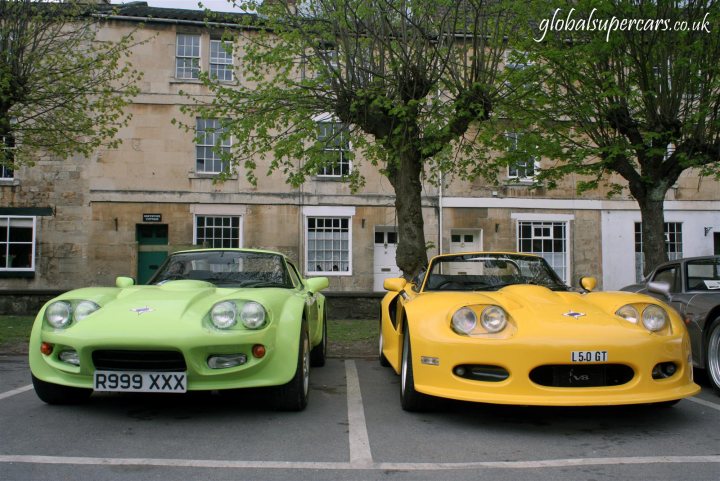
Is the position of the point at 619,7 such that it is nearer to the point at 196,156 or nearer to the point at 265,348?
the point at 265,348

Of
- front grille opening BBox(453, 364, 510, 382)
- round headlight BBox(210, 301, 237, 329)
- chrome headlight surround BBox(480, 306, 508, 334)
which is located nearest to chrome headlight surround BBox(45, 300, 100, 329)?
round headlight BBox(210, 301, 237, 329)

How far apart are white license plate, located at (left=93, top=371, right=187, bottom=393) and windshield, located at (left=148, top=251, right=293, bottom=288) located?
1597 millimetres

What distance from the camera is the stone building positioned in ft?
58.7

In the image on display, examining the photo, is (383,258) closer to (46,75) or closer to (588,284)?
(46,75)

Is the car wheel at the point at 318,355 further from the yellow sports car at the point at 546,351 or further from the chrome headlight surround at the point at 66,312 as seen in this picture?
the chrome headlight surround at the point at 66,312

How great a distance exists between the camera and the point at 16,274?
1772 cm

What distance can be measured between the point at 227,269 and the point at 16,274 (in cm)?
1511

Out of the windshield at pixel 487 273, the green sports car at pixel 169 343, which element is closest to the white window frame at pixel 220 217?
the windshield at pixel 487 273

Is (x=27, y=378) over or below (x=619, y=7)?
below

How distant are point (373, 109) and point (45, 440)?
6.74 meters

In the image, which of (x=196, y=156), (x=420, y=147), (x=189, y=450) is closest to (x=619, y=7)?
(x=420, y=147)

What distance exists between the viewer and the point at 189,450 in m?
3.53

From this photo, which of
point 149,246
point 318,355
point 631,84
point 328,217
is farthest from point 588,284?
point 149,246

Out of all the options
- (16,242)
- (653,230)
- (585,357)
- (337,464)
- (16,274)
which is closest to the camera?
(337,464)
